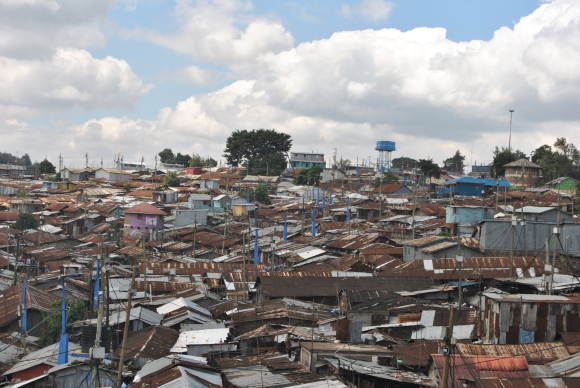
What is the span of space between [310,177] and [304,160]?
19.5 m

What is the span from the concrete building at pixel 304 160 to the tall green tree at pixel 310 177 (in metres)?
16.1

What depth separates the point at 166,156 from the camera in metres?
101

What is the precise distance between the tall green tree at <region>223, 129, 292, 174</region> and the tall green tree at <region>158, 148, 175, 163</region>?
784 inches

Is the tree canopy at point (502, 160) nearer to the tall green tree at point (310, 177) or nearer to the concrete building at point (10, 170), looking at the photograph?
the tall green tree at point (310, 177)

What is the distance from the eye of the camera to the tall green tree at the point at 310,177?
6781cm

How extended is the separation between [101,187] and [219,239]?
3183cm

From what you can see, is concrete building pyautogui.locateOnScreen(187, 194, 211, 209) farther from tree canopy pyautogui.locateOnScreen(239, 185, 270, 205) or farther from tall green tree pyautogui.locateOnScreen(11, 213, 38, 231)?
tall green tree pyautogui.locateOnScreen(11, 213, 38, 231)

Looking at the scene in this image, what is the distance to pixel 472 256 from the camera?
26.7 meters

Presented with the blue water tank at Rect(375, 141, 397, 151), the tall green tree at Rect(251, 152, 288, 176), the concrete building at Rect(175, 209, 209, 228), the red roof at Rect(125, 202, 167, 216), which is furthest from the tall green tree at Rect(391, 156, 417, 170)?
the red roof at Rect(125, 202, 167, 216)

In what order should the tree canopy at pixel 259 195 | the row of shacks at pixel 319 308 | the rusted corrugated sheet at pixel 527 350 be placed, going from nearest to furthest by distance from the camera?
the row of shacks at pixel 319 308, the rusted corrugated sheet at pixel 527 350, the tree canopy at pixel 259 195

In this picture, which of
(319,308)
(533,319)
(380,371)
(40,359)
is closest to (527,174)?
(319,308)

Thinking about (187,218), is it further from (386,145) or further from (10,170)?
(10,170)

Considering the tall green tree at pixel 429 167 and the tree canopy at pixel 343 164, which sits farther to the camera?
the tree canopy at pixel 343 164

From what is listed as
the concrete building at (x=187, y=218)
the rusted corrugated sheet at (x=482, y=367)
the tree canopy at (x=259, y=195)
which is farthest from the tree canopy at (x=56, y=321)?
the tree canopy at (x=259, y=195)
